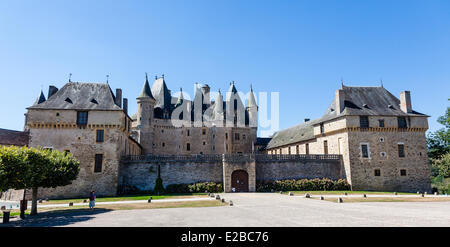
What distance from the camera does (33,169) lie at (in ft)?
52.6

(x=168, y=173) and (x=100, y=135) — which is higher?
(x=100, y=135)

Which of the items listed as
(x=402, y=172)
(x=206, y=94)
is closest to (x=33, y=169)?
(x=402, y=172)

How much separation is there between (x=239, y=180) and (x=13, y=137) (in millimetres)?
31973

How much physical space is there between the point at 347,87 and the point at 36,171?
108ft

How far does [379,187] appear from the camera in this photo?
31594 mm

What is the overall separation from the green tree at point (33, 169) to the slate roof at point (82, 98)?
11010 mm

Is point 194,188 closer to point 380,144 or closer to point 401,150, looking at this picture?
point 380,144

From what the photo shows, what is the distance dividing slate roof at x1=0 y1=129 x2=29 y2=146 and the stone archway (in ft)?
92.8

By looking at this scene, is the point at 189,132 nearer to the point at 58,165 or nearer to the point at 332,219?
the point at 58,165

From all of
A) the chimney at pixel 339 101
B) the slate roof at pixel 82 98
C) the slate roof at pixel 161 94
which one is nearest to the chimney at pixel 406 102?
the chimney at pixel 339 101

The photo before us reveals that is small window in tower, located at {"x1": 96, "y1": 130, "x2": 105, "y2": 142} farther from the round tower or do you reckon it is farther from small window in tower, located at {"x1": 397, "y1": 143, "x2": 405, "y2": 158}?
small window in tower, located at {"x1": 397, "y1": 143, "x2": 405, "y2": 158}

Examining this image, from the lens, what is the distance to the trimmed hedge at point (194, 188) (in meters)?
30.7

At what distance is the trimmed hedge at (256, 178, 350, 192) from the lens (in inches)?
1226
